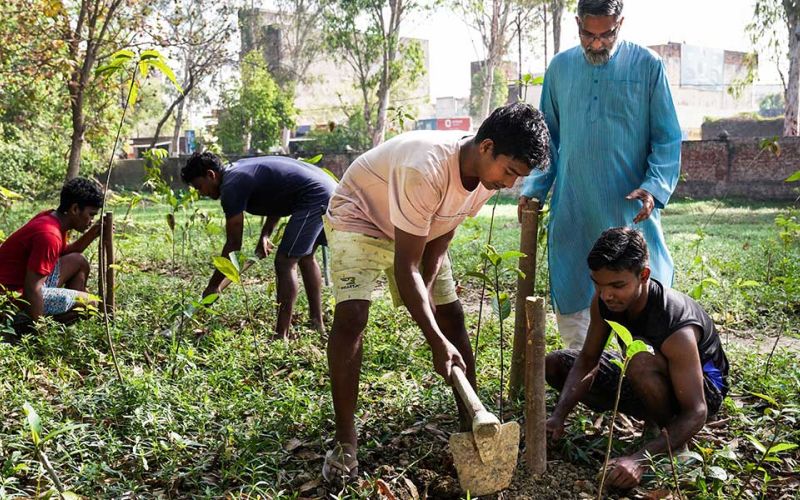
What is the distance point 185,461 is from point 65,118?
15.0m

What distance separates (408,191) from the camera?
234cm

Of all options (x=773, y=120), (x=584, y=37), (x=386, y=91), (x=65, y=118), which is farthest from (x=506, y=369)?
(x=773, y=120)

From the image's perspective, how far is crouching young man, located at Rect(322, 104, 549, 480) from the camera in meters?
2.29

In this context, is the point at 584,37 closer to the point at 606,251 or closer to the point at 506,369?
the point at 606,251

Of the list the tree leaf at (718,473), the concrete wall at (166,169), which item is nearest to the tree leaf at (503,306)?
the tree leaf at (718,473)

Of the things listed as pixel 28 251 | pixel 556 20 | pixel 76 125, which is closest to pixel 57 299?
pixel 28 251

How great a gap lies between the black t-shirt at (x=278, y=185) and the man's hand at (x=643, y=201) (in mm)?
1970

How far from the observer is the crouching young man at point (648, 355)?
2406 millimetres

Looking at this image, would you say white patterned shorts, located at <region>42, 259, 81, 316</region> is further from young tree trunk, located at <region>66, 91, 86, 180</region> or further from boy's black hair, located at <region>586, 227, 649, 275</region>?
young tree trunk, located at <region>66, 91, 86, 180</region>

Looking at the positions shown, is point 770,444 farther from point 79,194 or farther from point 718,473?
point 79,194

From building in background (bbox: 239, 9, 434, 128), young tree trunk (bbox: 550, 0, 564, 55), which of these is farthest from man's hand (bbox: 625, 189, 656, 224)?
building in background (bbox: 239, 9, 434, 128)

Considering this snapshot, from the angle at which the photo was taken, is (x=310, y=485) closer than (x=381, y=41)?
Yes

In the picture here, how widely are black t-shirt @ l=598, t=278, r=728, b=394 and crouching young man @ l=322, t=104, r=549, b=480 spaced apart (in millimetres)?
632

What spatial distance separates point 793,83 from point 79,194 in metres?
17.7
